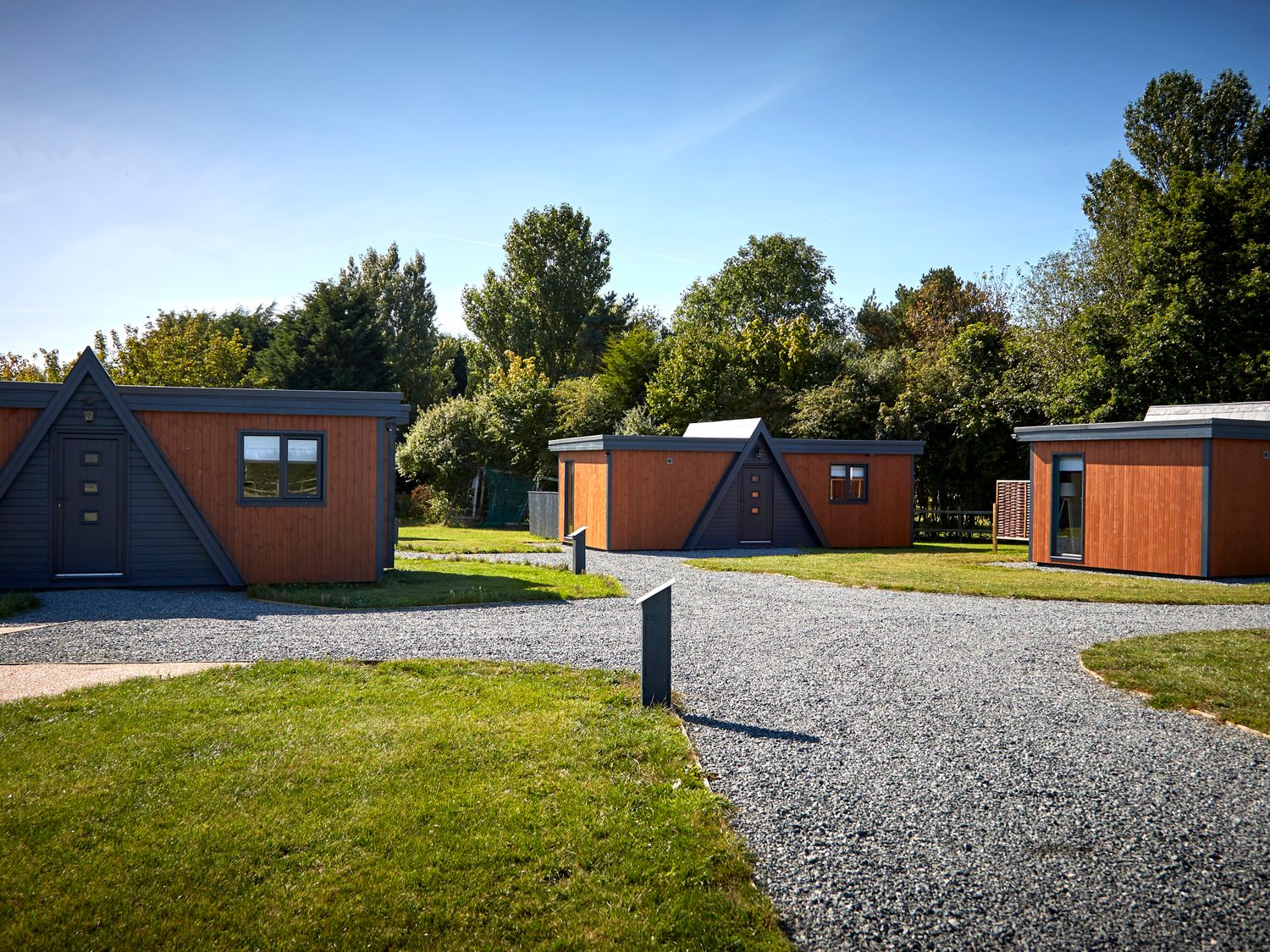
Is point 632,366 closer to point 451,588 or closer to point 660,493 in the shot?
point 660,493

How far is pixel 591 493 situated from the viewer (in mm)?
20859

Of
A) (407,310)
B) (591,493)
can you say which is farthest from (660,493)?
(407,310)

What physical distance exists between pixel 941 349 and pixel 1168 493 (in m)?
17.9

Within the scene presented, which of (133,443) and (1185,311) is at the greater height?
(1185,311)

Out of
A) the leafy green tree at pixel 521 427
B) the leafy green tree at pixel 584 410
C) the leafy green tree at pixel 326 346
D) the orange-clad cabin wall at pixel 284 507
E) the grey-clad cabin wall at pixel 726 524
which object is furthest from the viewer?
the leafy green tree at pixel 326 346

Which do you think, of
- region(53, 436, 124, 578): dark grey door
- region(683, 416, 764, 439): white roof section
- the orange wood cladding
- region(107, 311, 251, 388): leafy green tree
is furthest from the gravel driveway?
region(107, 311, 251, 388): leafy green tree

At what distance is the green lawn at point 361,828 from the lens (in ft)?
11.3

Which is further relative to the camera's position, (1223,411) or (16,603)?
(1223,411)

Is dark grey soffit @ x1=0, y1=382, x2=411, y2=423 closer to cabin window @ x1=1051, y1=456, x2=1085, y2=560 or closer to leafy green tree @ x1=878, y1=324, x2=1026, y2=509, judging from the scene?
cabin window @ x1=1051, y1=456, x2=1085, y2=560

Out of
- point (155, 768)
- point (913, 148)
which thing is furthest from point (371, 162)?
A: point (155, 768)

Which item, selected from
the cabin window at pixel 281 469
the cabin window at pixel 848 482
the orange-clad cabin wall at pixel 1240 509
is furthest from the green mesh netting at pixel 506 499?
the orange-clad cabin wall at pixel 1240 509

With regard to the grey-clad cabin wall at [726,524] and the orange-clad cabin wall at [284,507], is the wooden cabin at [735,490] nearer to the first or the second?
the grey-clad cabin wall at [726,524]

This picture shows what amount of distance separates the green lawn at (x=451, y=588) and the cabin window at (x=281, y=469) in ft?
4.12

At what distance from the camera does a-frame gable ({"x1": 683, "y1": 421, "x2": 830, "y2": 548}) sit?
20.3m
